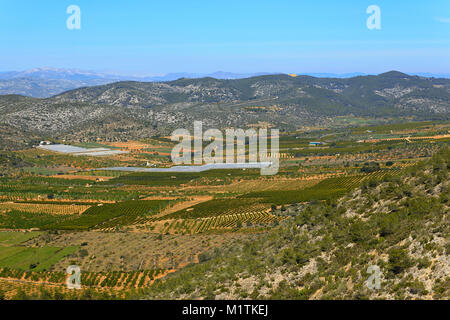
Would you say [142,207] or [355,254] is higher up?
[355,254]

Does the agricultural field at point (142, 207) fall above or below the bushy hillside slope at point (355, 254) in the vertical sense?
below

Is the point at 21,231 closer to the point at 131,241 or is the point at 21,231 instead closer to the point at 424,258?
the point at 131,241

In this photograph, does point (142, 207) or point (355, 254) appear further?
point (142, 207)

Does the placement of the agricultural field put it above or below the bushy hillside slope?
below

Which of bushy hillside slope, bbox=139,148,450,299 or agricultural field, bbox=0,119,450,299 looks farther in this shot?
agricultural field, bbox=0,119,450,299

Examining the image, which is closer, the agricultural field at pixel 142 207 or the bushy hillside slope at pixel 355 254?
the bushy hillside slope at pixel 355 254

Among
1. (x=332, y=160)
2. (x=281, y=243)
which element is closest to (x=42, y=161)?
(x=332, y=160)
